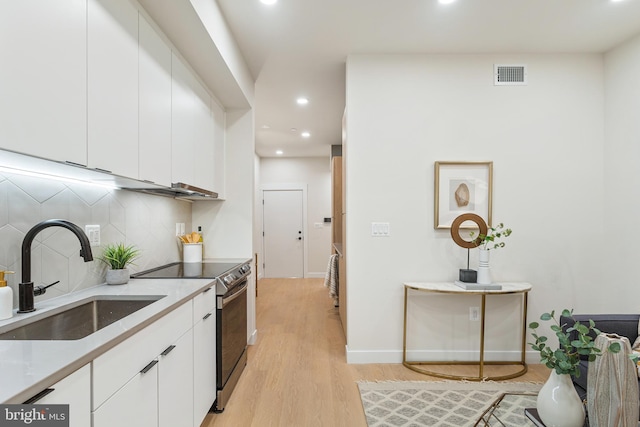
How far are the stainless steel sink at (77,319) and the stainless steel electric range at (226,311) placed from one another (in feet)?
1.59

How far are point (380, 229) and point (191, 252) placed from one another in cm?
167

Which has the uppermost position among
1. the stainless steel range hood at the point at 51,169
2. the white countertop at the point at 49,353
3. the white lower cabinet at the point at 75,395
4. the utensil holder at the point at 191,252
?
the stainless steel range hood at the point at 51,169

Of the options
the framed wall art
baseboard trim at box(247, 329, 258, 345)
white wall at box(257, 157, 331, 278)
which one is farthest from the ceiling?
white wall at box(257, 157, 331, 278)

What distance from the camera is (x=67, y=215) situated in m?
1.60

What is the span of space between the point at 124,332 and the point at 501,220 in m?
2.95

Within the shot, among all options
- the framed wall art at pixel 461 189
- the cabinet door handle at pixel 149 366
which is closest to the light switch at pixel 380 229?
the framed wall art at pixel 461 189

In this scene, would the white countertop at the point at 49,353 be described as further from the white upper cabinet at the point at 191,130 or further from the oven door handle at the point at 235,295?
the white upper cabinet at the point at 191,130

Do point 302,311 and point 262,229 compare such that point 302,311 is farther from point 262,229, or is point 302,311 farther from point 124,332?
point 124,332

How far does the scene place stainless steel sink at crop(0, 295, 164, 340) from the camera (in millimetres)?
1193

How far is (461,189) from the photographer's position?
290cm

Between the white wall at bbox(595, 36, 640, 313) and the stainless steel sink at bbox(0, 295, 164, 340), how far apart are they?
345 cm

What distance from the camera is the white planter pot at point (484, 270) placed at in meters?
2.66

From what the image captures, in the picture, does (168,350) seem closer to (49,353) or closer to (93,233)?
(49,353)

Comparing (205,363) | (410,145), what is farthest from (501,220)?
(205,363)
